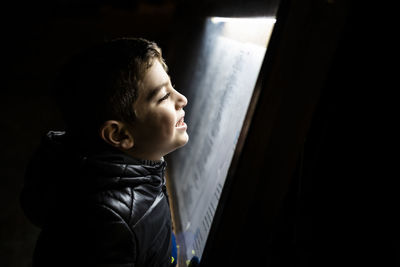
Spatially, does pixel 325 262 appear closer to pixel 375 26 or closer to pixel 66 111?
pixel 375 26

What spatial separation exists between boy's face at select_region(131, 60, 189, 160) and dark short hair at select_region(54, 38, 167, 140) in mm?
17

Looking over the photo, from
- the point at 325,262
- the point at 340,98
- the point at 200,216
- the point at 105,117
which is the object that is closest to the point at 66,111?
the point at 105,117

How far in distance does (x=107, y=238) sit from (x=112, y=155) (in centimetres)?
18

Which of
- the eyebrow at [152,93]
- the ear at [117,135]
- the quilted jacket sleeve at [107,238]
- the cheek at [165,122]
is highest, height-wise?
the eyebrow at [152,93]

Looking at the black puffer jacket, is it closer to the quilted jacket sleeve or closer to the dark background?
the quilted jacket sleeve

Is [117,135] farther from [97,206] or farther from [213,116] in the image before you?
[213,116]

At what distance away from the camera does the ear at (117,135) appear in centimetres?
65

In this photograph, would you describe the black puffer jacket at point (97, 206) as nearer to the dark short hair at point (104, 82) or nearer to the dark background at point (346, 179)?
the dark short hair at point (104, 82)

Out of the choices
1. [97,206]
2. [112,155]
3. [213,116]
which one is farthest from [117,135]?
[213,116]

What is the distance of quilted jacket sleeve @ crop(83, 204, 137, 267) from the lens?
0.60 metres

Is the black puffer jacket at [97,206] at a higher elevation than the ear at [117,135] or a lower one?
lower

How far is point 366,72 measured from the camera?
2.00ft

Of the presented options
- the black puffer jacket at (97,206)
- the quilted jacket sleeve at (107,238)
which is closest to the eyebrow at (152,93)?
the black puffer jacket at (97,206)

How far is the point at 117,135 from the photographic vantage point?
2.21ft
